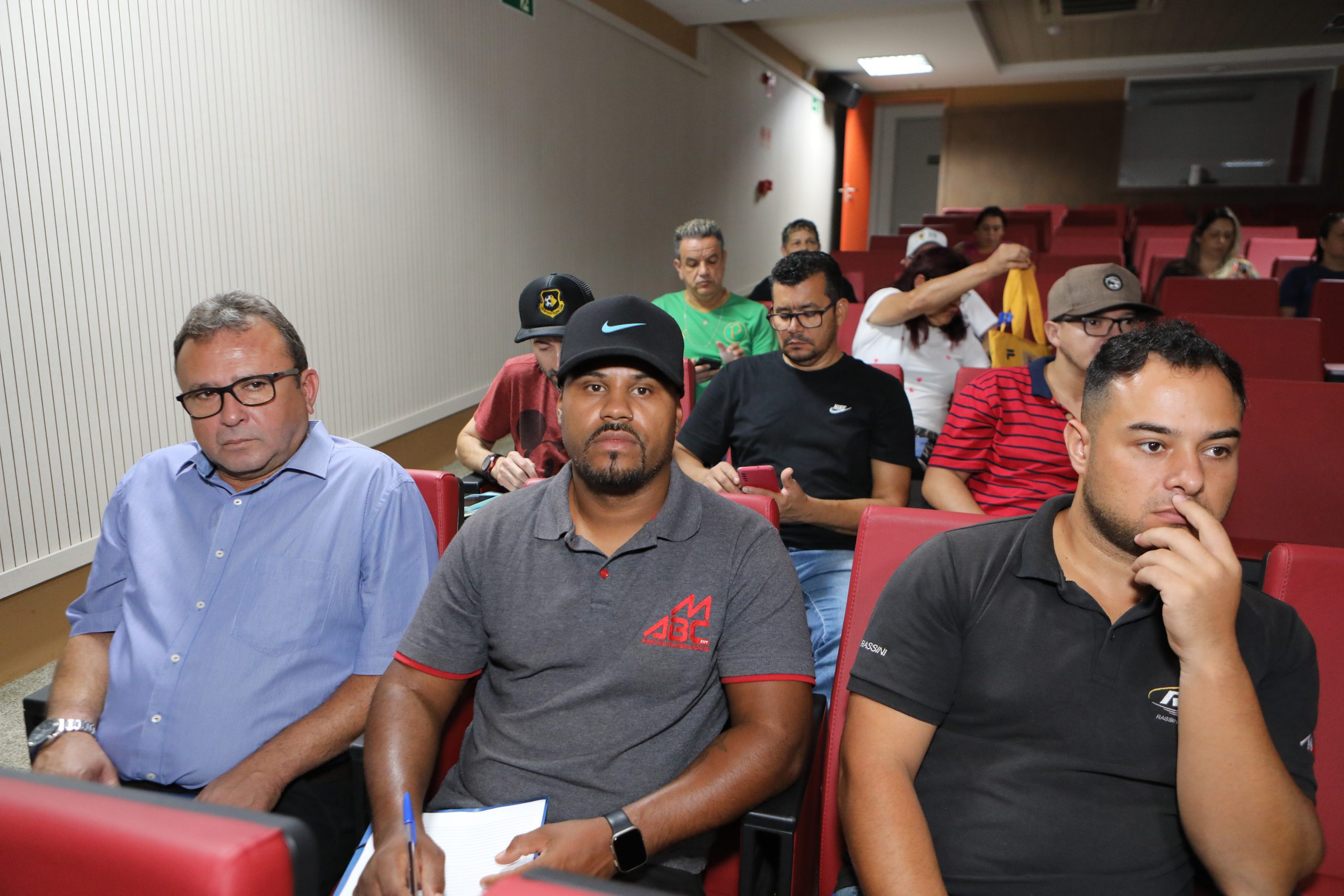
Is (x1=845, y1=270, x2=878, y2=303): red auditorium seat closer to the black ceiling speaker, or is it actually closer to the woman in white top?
the woman in white top

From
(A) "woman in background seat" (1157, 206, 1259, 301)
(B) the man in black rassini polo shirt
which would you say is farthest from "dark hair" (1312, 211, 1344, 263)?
(B) the man in black rassini polo shirt

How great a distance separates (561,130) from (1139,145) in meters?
10.7

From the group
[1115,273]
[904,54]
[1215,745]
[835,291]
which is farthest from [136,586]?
[904,54]

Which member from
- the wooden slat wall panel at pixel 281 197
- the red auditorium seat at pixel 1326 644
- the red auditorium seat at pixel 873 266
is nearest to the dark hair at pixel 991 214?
the red auditorium seat at pixel 873 266

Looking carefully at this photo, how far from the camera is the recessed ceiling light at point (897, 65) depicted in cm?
1095

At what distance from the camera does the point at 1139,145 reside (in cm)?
1288

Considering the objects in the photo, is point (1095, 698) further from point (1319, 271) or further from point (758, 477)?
point (1319, 271)

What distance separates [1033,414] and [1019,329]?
1703 mm

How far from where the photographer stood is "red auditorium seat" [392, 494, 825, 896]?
121 cm

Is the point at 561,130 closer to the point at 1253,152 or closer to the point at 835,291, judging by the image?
the point at 835,291

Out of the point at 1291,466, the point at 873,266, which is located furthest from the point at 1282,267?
the point at 1291,466

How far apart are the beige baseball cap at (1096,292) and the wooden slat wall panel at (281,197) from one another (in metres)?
2.90

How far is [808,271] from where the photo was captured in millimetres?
2551

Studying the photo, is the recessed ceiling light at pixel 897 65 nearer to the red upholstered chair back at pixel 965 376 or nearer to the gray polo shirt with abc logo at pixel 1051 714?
the red upholstered chair back at pixel 965 376
